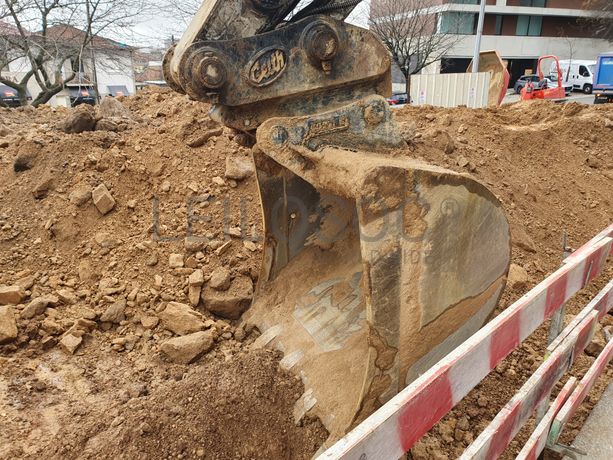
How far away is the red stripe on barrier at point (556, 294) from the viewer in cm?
177

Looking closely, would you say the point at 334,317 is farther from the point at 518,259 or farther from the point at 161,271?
the point at 518,259

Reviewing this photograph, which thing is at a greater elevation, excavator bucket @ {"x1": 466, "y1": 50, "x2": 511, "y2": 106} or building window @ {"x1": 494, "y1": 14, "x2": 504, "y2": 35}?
building window @ {"x1": 494, "y1": 14, "x2": 504, "y2": 35}

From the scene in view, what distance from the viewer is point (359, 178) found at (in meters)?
1.72

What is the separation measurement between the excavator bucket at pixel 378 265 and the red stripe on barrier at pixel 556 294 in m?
0.33

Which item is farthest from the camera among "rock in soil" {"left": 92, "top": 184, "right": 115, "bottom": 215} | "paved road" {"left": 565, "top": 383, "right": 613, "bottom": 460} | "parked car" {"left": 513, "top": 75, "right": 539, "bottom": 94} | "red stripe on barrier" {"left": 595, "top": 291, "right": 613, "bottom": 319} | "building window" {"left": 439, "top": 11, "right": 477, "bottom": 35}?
"building window" {"left": 439, "top": 11, "right": 477, "bottom": 35}

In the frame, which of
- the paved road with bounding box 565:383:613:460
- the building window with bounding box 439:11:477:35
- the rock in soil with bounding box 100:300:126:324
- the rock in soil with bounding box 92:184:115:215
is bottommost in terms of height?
the paved road with bounding box 565:383:613:460

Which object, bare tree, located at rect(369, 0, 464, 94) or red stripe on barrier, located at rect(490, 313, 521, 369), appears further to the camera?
bare tree, located at rect(369, 0, 464, 94)

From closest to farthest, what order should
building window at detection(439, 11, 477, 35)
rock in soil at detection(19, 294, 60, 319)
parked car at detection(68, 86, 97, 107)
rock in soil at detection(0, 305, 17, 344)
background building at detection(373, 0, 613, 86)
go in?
1. rock in soil at detection(0, 305, 17, 344)
2. rock in soil at detection(19, 294, 60, 319)
3. parked car at detection(68, 86, 97, 107)
4. building window at detection(439, 11, 477, 35)
5. background building at detection(373, 0, 613, 86)

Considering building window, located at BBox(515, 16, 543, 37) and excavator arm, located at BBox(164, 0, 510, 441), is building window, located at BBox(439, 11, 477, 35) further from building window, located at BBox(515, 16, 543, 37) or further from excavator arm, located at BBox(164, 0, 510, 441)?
excavator arm, located at BBox(164, 0, 510, 441)

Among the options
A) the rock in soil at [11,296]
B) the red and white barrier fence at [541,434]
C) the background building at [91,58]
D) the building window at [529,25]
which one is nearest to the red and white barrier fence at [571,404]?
the red and white barrier fence at [541,434]

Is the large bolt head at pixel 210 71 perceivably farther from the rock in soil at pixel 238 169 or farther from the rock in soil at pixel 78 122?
the rock in soil at pixel 78 122

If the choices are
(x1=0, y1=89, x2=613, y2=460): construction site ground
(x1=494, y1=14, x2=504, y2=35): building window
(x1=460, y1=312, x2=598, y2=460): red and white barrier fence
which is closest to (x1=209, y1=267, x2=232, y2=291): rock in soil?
(x1=0, y1=89, x2=613, y2=460): construction site ground

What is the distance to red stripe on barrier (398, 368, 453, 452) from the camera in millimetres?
1136

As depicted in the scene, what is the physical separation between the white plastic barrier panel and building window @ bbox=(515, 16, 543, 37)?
22.8 m
